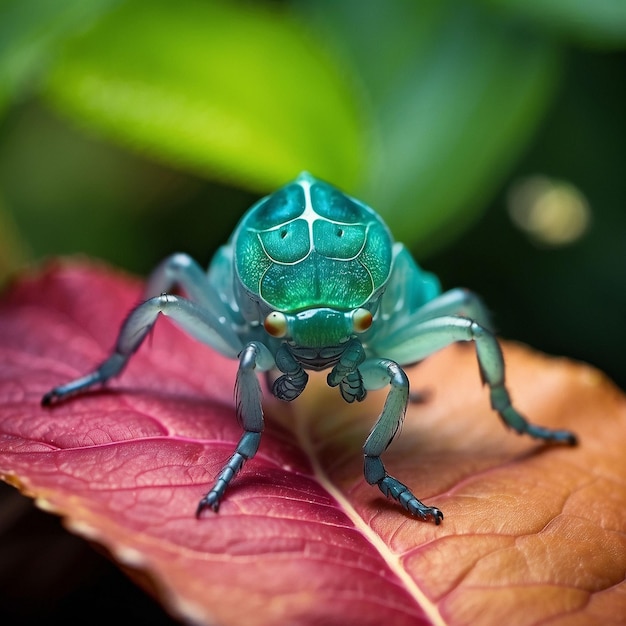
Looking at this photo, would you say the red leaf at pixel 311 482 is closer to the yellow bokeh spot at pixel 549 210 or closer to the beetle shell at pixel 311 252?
the beetle shell at pixel 311 252

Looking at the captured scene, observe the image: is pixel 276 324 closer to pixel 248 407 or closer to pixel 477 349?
pixel 248 407

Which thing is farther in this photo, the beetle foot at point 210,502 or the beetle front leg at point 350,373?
the beetle front leg at point 350,373

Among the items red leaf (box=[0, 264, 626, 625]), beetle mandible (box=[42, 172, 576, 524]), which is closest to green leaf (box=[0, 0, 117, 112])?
red leaf (box=[0, 264, 626, 625])

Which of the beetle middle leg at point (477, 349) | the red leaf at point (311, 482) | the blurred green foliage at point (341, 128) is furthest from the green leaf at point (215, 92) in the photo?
the beetle middle leg at point (477, 349)

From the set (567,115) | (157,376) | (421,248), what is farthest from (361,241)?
(567,115)

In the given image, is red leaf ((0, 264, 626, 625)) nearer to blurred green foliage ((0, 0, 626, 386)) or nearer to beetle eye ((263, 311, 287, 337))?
beetle eye ((263, 311, 287, 337))
